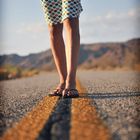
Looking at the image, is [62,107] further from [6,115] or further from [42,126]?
[42,126]

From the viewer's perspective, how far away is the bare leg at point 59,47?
4285 mm

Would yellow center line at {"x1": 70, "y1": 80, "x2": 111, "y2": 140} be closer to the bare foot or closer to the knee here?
the bare foot

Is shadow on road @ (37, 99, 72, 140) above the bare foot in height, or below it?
above

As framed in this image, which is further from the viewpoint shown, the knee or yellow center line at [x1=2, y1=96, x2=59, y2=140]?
the knee

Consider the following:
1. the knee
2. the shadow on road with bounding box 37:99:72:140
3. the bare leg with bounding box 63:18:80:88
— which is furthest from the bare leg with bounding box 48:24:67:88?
the shadow on road with bounding box 37:99:72:140

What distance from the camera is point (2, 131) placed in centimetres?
226

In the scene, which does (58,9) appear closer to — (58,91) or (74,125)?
(58,91)

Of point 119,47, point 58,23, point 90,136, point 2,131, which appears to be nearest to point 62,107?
point 2,131

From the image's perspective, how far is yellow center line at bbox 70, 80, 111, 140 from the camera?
2014 mm

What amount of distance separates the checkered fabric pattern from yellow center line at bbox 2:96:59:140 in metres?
1.17

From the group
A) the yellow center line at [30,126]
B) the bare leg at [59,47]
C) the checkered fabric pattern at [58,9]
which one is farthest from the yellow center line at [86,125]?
the bare leg at [59,47]

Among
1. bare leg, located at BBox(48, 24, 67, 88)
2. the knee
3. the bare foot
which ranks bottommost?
the bare foot

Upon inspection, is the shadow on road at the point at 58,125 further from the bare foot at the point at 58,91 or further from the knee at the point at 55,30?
the knee at the point at 55,30

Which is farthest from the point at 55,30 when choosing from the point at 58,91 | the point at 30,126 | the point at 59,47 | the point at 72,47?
the point at 30,126
